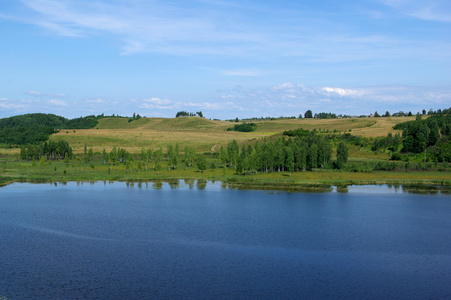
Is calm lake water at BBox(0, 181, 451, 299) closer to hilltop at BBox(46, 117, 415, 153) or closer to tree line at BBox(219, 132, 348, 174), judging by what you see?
tree line at BBox(219, 132, 348, 174)

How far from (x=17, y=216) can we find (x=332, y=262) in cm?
3451

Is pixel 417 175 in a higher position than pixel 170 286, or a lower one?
higher

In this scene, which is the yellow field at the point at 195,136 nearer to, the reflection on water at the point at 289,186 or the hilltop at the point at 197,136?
the hilltop at the point at 197,136

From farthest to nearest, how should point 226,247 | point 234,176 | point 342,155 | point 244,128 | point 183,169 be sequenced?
point 244,128 → point 183,169 → point 342,155 → point 234,176 → point 226,247

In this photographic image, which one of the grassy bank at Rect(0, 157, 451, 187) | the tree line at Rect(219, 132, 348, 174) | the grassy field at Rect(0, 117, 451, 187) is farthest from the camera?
the tree line at Rect(219, 132, 348, 174)

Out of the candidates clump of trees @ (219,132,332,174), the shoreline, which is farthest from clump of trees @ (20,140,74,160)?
clump of trees @ (219,132,332,174)

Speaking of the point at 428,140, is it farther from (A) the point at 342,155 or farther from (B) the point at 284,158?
(B) the point at 284,158

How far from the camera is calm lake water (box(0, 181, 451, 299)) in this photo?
2727 centimetres

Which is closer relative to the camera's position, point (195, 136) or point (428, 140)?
point (428, 140)

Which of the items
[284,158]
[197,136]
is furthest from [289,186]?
[197,136]

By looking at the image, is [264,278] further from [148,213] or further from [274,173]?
[274,173]

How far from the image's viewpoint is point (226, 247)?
35.3 meters

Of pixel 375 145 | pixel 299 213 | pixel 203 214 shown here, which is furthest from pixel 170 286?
pixel 375 145

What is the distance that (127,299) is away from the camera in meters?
25.5
